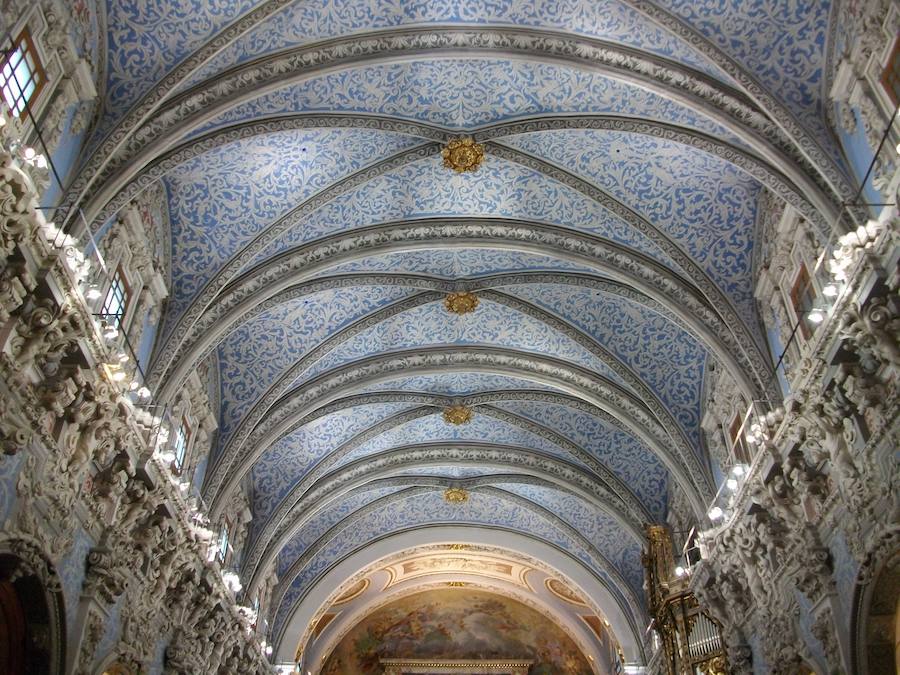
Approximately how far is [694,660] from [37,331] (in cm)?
1502

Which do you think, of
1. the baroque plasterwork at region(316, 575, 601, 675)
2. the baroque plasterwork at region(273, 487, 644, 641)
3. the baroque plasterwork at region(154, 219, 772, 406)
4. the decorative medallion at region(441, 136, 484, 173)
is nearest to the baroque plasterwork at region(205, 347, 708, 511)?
the baroque plasterwork at region(154, 219, 772, 406)

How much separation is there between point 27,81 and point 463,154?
7468 millimetres

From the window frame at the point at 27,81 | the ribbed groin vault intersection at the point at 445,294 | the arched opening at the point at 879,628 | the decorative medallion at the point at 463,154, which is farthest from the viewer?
the decorative medallion at the point at 463,154

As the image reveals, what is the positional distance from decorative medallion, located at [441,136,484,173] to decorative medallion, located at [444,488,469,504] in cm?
1430

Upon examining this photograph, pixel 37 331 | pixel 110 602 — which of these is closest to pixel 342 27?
pixel 37 331

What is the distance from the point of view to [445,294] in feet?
66.0

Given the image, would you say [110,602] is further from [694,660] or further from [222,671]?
[694,660]

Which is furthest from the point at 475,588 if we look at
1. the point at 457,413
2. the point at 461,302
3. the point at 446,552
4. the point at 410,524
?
the point at 461,302

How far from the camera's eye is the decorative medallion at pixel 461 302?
19.9 meters

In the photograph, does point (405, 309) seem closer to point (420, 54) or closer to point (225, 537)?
point (420, 54)

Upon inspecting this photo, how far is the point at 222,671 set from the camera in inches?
807

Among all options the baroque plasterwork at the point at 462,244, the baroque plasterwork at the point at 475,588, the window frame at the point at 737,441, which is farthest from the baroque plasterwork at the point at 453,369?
the baroque plasterwork at the point at 475,588

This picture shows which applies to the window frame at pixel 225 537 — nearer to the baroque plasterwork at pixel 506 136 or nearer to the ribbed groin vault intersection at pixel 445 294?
the ribbed groin vault intersection at pixel 445 294

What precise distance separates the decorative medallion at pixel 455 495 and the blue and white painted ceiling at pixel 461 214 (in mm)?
2282
